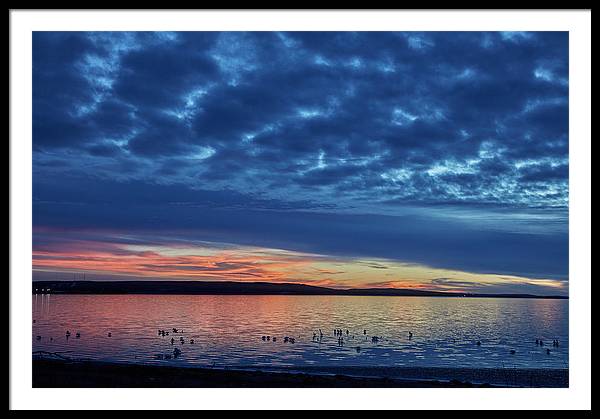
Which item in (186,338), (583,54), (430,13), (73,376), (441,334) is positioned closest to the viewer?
(430,13)

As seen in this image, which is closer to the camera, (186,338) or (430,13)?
(430,13)

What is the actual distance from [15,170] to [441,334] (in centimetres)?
3843

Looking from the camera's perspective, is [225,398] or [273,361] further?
[273,361]

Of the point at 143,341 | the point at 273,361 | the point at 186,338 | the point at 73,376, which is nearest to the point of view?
the point at 73,376

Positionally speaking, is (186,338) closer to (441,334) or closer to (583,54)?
(441,334)

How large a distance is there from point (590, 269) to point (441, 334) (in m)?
36.4

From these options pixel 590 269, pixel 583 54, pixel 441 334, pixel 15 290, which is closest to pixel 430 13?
pixel 583 54

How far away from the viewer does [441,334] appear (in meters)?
40.9

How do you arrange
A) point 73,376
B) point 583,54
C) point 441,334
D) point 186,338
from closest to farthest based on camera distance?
point 583,54, point 73,376, point 186,338, point 441,334

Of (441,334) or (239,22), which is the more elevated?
(239,22)

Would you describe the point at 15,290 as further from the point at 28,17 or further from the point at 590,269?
the point at 590,269
